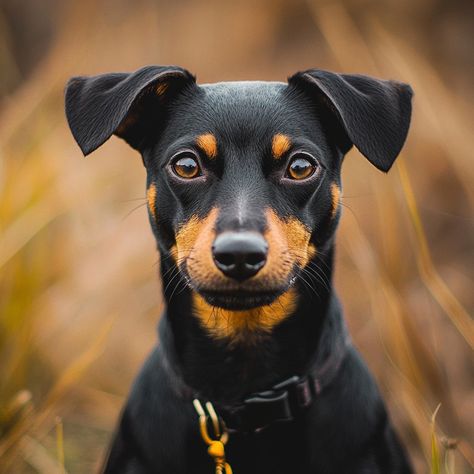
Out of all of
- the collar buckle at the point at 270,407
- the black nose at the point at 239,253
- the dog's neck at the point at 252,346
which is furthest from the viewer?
the dog's neck at the point at 252,346

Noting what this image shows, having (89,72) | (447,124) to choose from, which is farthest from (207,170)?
(89,72)

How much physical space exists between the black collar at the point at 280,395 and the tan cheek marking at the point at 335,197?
0.42 m

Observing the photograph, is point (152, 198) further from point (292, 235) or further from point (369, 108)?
point (369, 108)

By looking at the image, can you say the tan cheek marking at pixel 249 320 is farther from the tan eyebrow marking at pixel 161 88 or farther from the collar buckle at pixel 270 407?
the tan eyebrow marking at pixel 161 88

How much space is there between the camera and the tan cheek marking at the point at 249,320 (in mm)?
2756

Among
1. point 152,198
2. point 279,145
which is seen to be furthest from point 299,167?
point 152,198

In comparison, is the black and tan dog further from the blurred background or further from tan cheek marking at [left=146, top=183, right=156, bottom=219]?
the blurred background

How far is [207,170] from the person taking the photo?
8.64ft

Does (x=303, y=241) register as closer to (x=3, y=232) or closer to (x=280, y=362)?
(x=280, y=362)

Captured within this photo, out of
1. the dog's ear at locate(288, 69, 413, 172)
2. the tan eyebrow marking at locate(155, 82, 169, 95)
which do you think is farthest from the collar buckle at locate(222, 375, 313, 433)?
the tan eyebrow marking at locate(155, 82, 169, 95)

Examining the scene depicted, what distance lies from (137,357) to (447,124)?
2.40m

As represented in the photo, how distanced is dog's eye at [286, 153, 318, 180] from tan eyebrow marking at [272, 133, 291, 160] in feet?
0.15

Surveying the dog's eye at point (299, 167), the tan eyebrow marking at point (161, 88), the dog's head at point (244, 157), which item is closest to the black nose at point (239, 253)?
the dog's head at point (244, 157)

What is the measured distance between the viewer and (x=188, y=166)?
2.65 meters
